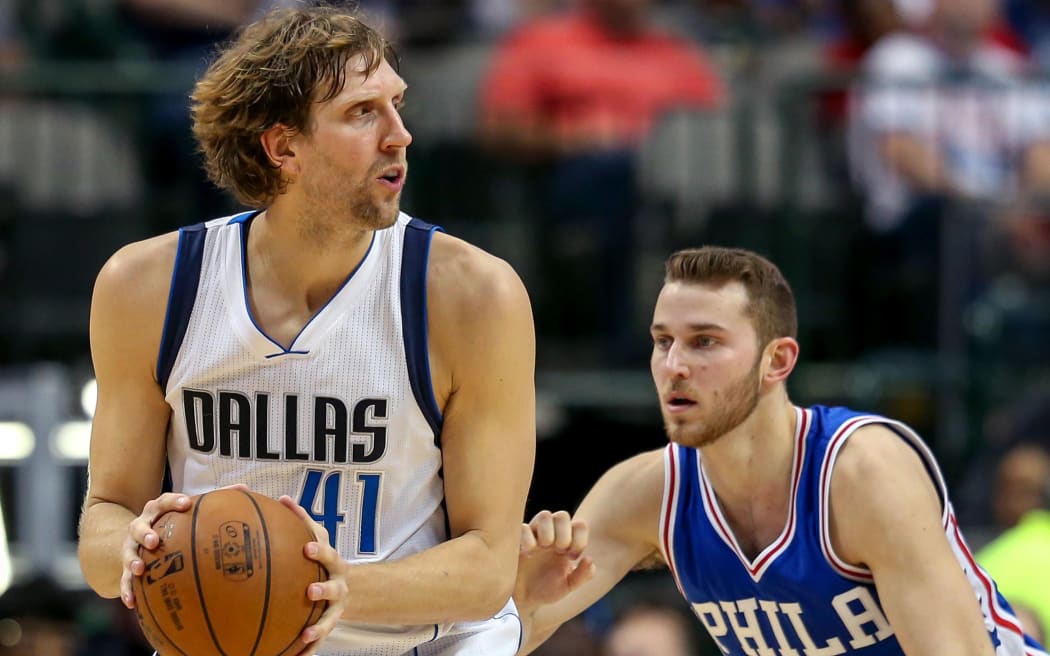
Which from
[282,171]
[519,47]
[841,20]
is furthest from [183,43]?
[282,171]

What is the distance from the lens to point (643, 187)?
8695 millimetres

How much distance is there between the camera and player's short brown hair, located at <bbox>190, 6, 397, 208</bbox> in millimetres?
4105

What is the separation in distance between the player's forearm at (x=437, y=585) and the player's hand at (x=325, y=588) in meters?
0.07

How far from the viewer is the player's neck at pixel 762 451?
499 cm

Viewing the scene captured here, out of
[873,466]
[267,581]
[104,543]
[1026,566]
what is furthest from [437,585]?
[1026,566]

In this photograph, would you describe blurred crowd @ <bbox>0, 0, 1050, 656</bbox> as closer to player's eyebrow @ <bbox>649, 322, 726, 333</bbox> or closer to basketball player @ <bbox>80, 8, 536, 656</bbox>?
player's eyebrow @ <bbox>649, 322, 726, 333</bbox>

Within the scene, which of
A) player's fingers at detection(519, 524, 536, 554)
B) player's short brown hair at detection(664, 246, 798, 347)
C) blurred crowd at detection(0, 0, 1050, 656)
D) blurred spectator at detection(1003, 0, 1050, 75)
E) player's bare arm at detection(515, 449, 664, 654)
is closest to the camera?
player's fingers at detection(519, 524, 536, 554)

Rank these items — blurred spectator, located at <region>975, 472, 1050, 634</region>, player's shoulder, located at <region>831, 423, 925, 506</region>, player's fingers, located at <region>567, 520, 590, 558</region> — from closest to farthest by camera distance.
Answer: player's fingers, located at <region>567, 520, 590, 558</region>
player's shoulder, located at <region>831, 423, 925, 506</region>
blurred spectator, located at <region>975, 472, 1050, 634</region>

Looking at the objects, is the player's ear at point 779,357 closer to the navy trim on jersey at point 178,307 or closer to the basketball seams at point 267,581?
the navy trim on jersey at point 178,307

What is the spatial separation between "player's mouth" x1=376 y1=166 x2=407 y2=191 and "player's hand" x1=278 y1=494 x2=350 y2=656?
0.83 m

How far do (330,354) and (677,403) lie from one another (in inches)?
48.9

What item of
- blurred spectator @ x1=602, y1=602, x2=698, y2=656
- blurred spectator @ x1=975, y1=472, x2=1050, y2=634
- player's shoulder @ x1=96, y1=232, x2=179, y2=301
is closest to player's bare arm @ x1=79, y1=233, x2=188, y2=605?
player's shoulder @ x1=96, y1=232, x2=179, y2=301

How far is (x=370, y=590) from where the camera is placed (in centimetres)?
388

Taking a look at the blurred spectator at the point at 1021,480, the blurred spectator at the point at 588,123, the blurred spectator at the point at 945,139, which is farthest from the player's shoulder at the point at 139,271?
the blurred spectator at the point at 945,139
